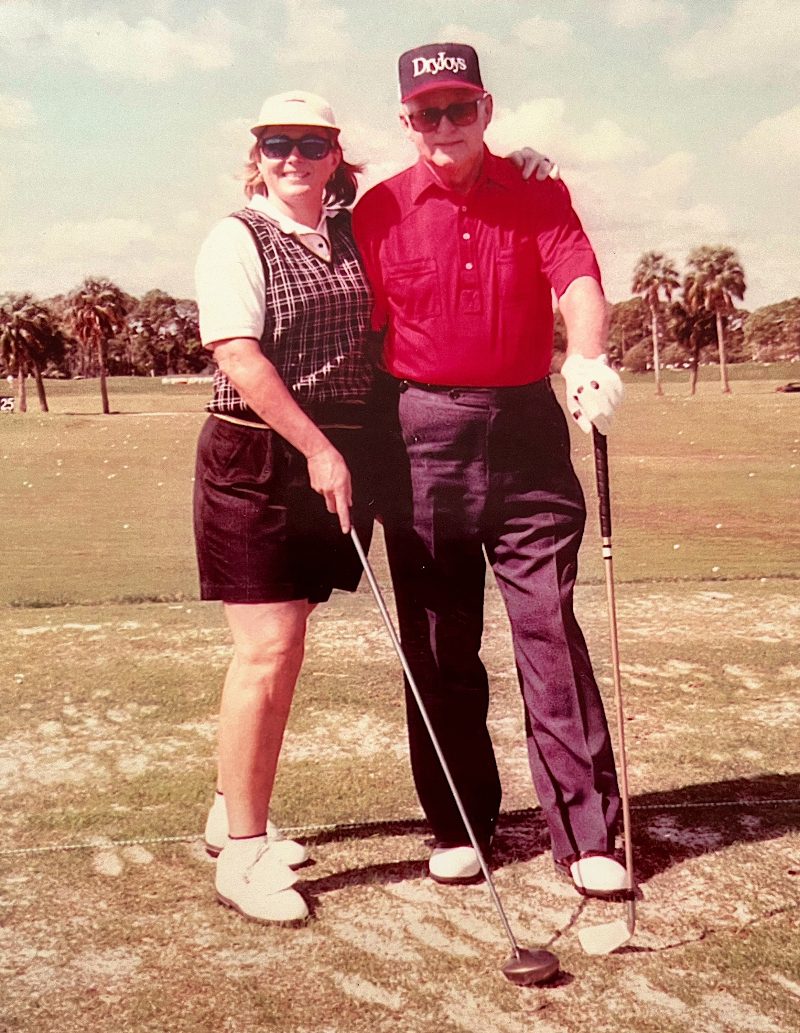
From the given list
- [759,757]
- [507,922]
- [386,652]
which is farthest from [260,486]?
[386,652]

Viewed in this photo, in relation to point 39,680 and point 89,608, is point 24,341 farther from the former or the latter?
point 39,680

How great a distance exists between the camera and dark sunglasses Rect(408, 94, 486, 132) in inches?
123

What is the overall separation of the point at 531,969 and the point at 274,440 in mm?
1257

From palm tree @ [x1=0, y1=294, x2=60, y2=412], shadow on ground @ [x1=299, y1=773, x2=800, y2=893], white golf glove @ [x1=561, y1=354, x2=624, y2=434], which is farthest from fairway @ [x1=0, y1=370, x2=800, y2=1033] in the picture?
white golf glove @ [x1=561, y1=354, x2=624, y2=434]

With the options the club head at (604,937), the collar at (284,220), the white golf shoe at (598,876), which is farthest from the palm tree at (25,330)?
the club head at (604,937)

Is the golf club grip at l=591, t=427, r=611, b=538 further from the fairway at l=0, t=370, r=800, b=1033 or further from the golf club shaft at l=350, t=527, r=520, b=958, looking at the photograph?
the fairway at l=0, t=370, r=800, b=1033

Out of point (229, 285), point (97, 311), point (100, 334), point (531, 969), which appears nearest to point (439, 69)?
point (229, 285)

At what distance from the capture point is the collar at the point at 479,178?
125 inches

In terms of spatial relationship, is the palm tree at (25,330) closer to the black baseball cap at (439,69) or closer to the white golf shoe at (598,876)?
the black baseball cap at (439,69)

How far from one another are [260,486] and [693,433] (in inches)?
625

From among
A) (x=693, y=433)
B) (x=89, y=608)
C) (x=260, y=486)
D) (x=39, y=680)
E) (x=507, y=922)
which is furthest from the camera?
(x=693, y=433)

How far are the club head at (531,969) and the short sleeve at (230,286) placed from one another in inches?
56.1

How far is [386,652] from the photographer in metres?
5.38

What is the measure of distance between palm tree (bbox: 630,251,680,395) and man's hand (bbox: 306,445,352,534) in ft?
10.0
